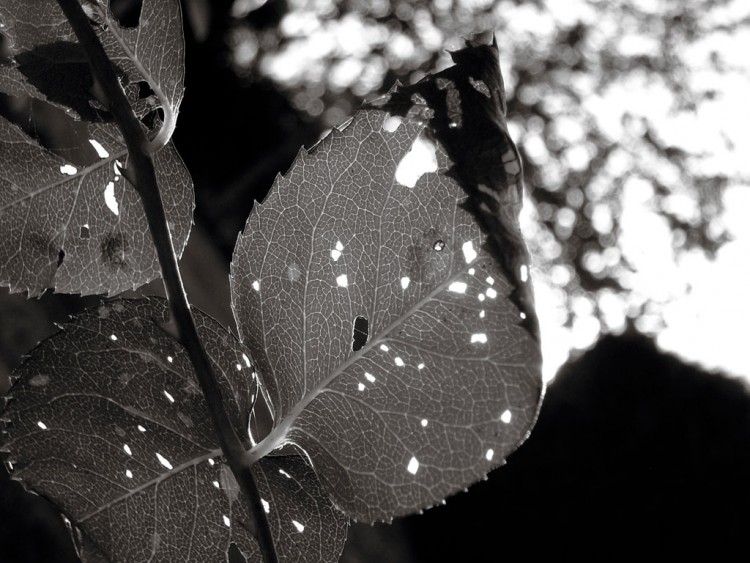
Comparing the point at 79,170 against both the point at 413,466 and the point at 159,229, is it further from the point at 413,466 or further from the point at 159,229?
the point at 413,466

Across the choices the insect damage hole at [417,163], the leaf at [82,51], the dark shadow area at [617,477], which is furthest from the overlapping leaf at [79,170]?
the dark shadow area at [617,477]

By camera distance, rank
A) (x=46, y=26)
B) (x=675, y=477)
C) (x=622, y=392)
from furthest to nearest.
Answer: (x=622, y=392), (x=675, y=477), (x=46, y=26)

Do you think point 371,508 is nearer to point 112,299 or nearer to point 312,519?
point 312,519

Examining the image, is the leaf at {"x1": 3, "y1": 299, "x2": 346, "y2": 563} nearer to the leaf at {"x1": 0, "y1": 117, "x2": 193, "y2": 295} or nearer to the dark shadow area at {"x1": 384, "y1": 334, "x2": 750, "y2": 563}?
the leaf at {"x1": 0, "y1": 117, "x2": 193, "y2": 295}

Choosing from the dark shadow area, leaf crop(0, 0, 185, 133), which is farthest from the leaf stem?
the dark shadow area

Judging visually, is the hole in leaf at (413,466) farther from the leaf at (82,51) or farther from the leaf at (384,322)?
the leaf at (82,51)

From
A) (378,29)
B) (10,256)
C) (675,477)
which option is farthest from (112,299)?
(675,477)
